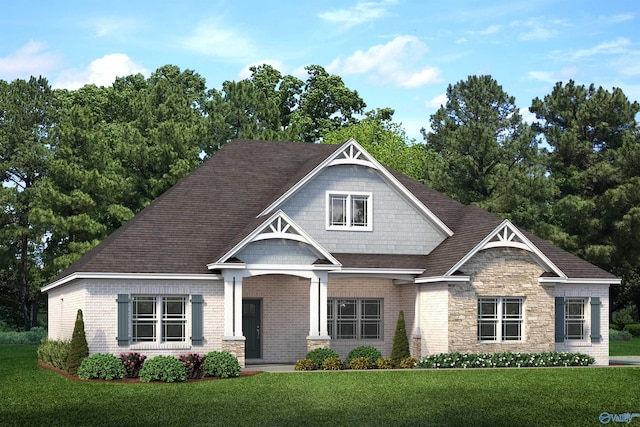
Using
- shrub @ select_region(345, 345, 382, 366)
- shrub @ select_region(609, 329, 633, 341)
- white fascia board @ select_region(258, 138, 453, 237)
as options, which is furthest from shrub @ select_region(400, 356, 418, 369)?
shrub @ select_region(609, 329, 633, 341)

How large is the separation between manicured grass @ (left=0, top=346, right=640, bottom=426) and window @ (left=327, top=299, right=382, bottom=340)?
18.8ft

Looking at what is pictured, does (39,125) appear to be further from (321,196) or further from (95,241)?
(321,196)

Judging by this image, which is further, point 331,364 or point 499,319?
point 499,319

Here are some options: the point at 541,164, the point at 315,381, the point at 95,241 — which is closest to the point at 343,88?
the point at 541,164

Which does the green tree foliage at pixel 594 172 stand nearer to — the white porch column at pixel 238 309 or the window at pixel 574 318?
the window at pixel 574 318

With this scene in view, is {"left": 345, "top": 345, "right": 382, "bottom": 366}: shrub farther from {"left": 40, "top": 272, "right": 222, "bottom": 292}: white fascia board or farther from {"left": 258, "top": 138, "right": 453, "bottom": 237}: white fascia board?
{"left": 258, "top": 138, "right": 453, "bottom": 237}: white fascia board

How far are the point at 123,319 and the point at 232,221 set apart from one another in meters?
5.74

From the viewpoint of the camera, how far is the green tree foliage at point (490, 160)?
5097cm

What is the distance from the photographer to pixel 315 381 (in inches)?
994

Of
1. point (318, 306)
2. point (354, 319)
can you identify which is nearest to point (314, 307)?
point (318, 306)

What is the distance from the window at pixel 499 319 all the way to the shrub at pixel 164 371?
1080 centimetres

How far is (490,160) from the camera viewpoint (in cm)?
5328

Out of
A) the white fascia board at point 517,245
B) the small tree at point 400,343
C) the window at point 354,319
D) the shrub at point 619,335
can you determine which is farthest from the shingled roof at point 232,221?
the shrub at point 619,335

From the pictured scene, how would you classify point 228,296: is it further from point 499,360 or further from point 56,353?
point 499,360
